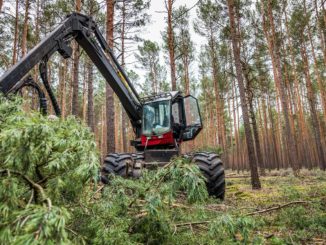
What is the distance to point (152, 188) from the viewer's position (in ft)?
7.54

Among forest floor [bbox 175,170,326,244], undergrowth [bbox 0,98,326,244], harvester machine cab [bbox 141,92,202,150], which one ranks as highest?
harvester machine cab [bbox 141,92,202,150]

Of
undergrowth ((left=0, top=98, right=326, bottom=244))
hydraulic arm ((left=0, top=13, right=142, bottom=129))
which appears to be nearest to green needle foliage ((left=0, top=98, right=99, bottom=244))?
undergrowth ((left=0, top=98, right=326, bottom=244))

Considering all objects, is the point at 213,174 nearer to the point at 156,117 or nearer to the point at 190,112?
the point at 190,112

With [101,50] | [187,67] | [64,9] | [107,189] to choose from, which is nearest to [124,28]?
[64,9]

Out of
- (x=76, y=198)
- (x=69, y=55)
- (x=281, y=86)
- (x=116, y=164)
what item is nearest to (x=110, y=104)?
(x=116, y=164)

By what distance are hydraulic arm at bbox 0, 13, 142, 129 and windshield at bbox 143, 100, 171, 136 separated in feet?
1.06

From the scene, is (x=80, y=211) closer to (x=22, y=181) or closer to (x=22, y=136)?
(x=22, y=181)

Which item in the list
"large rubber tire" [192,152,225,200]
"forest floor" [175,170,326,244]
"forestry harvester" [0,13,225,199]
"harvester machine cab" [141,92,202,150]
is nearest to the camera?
"forest floor" [175,170,326,244]

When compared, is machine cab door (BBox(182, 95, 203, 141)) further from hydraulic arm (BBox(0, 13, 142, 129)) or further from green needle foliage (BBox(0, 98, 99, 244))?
green needle foliage (BBox(0, 98, 99, 244))

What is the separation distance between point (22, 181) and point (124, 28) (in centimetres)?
1454

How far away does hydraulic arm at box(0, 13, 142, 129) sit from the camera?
364 centimetres

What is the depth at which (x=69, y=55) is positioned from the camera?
15.6 feet

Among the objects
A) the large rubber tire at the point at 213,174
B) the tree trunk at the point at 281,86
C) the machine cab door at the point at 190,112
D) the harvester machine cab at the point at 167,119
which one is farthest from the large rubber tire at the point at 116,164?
the tree trunk at the point at 281,86

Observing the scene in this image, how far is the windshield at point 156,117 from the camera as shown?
20.3ft
